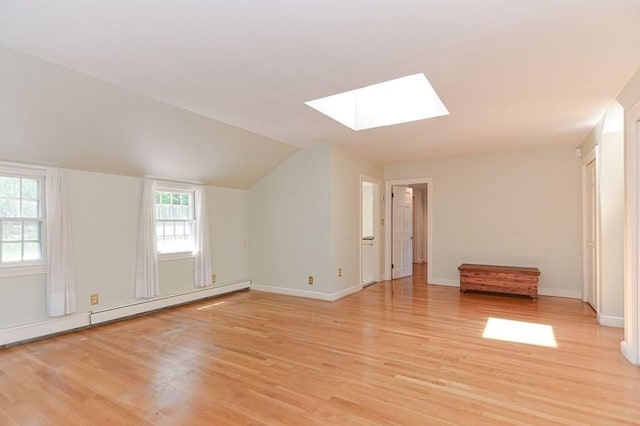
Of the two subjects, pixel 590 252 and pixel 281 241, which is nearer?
pixel 590 252

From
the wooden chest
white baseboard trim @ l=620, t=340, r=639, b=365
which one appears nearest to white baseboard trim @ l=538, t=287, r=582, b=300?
the wooden chest

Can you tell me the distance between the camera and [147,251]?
4.59 metres

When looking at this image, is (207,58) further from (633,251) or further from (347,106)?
(633,251)

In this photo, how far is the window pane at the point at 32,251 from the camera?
143 inches

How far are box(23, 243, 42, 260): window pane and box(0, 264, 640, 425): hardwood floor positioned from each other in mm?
901

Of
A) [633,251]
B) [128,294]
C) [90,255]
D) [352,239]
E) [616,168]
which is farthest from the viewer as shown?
[352,239]

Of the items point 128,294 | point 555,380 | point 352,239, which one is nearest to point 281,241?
point 352,239

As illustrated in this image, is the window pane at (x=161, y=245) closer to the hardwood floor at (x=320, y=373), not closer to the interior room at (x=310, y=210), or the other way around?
the interior room at (x=310, y=210)

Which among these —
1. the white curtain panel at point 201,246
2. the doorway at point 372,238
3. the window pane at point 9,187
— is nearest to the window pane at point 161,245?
the white curtain panel at point 201,246

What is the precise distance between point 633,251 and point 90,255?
5.59 m

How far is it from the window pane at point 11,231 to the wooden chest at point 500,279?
604cm

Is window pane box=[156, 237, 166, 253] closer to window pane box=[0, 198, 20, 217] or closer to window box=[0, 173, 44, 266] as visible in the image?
window box=[0, 173, 44, 266]

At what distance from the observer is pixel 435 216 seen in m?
6.55

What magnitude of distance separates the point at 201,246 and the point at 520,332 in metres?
4.46
